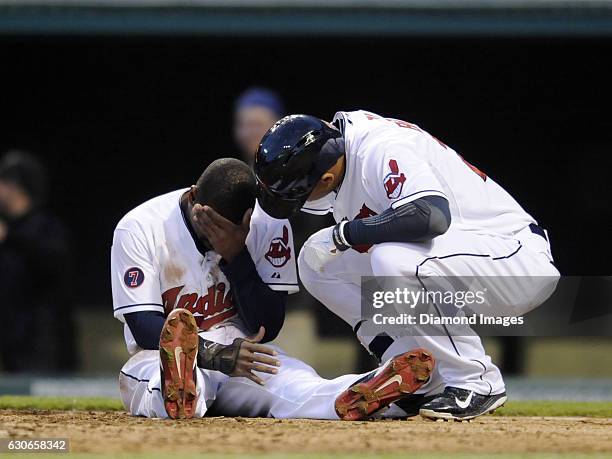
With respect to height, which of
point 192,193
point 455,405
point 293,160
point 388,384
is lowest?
point 455,405

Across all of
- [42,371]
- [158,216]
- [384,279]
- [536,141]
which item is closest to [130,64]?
[42,371]

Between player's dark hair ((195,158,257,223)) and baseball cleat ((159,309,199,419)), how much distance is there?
19.0 inches

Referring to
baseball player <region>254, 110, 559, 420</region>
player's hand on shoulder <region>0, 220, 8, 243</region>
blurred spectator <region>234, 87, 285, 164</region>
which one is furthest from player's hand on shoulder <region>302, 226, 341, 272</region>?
player's hand on shoulder <region>0, 220, 8, 243</region>

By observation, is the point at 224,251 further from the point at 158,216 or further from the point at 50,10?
the point at 50,10

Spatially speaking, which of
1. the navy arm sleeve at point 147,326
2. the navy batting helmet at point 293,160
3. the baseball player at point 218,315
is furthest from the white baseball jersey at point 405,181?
the navy arm sleeve at point 147,326

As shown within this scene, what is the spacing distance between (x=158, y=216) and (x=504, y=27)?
12.6 feet

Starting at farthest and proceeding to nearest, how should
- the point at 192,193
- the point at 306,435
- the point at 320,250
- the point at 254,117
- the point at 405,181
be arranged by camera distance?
the point at 254,117 < the point at 192,193 < the point at 320,250 < the point at 405,181 < the point at 306,435

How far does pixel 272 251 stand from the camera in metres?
4.56

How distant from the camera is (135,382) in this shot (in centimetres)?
443

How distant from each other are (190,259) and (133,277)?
278mm

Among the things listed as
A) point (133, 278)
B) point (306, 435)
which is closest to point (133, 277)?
point (133, 278)

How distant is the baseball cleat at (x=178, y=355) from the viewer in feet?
13.1

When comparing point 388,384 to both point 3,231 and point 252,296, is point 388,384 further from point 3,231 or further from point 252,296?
point 3,231

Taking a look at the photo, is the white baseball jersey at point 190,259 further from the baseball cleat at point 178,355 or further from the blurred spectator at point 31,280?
the blurred spectator at point 31,280
